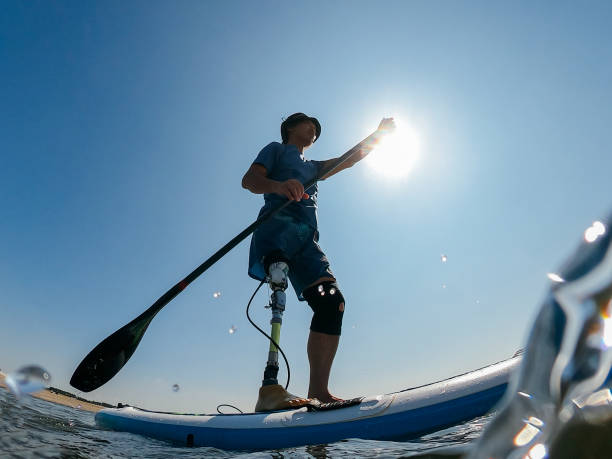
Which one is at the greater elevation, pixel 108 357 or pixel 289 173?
pixel 289 173

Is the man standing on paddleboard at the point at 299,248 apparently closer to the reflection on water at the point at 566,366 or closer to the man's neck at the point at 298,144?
the man's neck at the point at 298,144

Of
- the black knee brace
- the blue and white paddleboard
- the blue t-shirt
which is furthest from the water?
the blue t-shirt

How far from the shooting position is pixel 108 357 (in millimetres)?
3207

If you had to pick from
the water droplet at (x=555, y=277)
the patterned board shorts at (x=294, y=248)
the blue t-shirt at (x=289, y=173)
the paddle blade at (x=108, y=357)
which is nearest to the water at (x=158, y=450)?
the paddle blade at (x=108, y=357)

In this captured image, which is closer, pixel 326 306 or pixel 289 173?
pixel 326 306

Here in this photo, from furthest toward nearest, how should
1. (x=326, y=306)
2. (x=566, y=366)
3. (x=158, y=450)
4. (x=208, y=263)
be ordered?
(x=208, y=263), (x=326, y=306), (x=158, y=450), (x=566, y=366)

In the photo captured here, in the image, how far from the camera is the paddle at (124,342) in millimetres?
3098

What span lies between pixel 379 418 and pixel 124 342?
7.72ft

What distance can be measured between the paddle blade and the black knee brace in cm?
153

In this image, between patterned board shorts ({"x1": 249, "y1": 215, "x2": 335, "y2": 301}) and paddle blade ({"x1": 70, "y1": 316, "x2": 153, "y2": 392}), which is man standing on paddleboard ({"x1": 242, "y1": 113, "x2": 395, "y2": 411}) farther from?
paddle blade ({"x1": 70, "y1": 316, "x2": 153, "y2": 392})

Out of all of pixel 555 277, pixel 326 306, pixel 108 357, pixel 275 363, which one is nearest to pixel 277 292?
pixel 326 306

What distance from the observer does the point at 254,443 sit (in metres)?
2.27

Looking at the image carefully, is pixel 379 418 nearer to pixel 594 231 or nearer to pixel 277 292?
pixel 277 292

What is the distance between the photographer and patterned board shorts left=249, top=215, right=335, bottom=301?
3275 mm
